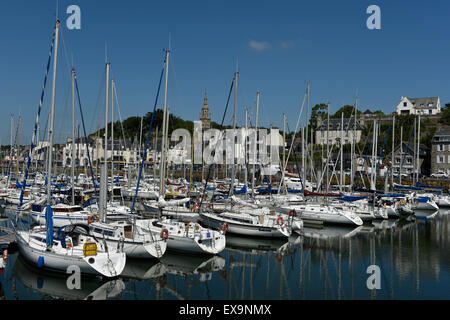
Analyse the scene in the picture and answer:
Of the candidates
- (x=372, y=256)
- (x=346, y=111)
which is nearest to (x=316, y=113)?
(x=346, y=111)

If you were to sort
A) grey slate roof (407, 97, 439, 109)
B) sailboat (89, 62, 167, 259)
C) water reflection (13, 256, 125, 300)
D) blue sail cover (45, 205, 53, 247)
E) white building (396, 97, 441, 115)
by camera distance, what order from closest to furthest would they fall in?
water reflection (13, 256, 125, 300) < blue sail cover (45, 205, 53, 247) < sailboat (89, 62, 167, 259) < white building (396, 97, 441, 115) < grey slate roof (407, 97, 439, 109)

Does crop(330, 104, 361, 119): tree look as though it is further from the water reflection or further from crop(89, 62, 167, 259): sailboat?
the water reflection

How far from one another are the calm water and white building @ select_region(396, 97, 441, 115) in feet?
298

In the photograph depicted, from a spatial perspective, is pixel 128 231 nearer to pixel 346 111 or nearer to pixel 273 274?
pixel 273 274

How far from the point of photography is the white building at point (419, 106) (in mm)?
110438

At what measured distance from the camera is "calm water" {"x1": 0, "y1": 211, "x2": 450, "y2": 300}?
18078mm

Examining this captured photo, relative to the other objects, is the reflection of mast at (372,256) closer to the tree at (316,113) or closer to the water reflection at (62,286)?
the water reflection at (62,286)

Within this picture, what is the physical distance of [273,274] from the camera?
70.6 feet

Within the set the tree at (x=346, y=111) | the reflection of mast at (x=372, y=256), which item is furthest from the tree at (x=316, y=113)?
the reflection of mast at (x=372, y=256)

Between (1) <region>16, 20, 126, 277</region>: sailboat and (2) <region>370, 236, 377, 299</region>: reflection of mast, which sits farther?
(1) <region>16, 20, 126, 277</region>: sailboat

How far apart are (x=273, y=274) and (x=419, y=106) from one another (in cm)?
10593

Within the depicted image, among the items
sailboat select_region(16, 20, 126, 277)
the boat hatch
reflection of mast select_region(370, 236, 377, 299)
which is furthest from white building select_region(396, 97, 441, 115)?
sailboat select_region(16, 20, 126, 277)

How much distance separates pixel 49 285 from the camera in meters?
18.3

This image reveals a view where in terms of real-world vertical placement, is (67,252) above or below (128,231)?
below
